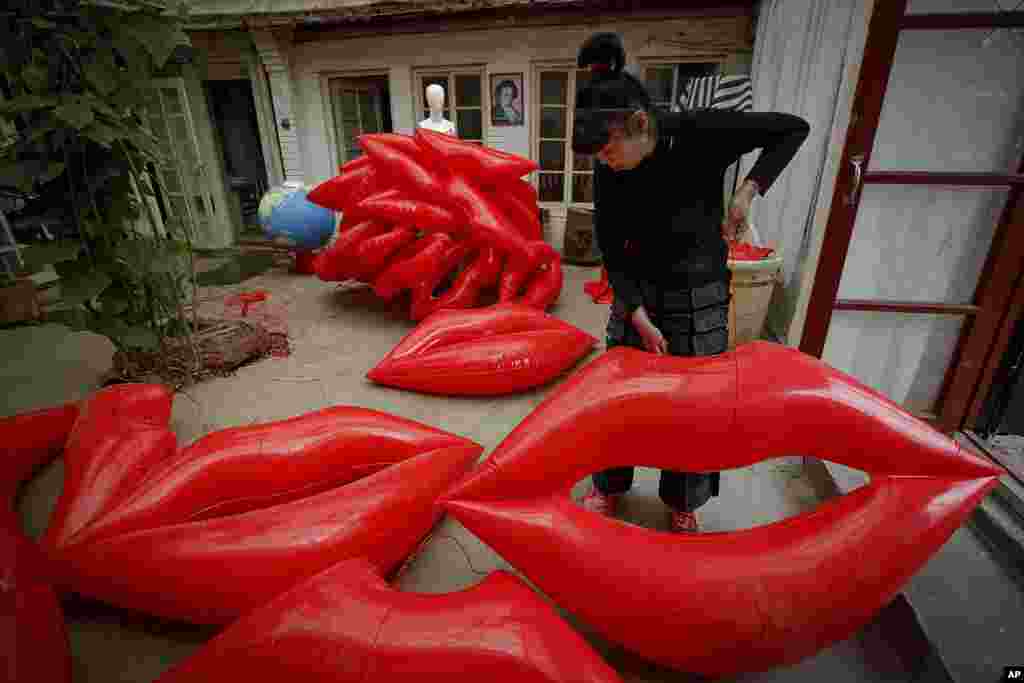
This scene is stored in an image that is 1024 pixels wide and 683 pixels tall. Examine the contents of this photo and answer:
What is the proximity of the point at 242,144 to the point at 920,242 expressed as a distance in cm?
801

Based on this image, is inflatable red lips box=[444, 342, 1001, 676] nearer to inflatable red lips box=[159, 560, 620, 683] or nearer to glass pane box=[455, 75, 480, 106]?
inflatable red lips box=[159, 560, 620, 683]

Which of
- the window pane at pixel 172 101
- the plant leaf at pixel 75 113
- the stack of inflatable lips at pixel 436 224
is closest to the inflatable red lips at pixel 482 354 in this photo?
the stack of inflatable lips at pixel 436 224

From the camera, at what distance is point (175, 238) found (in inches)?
98.6

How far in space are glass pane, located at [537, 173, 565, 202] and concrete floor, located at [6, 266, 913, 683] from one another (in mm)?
1483

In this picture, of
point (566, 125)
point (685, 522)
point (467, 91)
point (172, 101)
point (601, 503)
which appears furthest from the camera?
point (172, 101)

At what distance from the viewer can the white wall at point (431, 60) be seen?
451cm

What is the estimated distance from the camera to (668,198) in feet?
4.24

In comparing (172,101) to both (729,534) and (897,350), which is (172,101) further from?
(897,350)

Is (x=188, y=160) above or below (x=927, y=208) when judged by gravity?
above

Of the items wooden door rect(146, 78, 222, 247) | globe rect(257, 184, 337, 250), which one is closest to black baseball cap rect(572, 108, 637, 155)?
globe rect(257, 184, 337, 250)

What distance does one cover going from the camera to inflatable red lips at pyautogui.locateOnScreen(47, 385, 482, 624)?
3.93 feet

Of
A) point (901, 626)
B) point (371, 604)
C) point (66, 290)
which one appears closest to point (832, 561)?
point (901, 626)

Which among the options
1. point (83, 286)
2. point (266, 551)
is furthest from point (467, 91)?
point (266, 551)

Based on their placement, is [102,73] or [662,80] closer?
[102,73]
